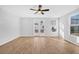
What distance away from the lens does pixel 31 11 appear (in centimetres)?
338

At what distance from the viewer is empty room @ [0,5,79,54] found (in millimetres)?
3301

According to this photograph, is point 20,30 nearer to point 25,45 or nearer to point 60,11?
point 25,45

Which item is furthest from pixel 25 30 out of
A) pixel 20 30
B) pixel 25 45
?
pixel 25 45

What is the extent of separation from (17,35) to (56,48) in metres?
1.19

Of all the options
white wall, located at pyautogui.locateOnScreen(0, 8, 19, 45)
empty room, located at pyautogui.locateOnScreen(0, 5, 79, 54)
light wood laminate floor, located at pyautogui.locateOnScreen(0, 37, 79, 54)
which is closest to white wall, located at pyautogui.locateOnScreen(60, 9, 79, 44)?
empty room, located at pyautogui.locateOnScreen(0, 5, 79, 54)

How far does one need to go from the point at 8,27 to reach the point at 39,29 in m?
0.92

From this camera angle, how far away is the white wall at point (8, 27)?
11.5 ft

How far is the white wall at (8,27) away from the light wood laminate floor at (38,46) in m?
0.18

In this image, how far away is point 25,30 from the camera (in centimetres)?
388

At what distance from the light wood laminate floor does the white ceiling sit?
693 millimetres

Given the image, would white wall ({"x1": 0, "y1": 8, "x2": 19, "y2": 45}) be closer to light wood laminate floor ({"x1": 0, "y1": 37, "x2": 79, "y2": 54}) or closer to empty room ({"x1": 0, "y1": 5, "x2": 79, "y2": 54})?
empty room ({"x1": 0, "y1": 5, "x2": 79, "y2": 54})

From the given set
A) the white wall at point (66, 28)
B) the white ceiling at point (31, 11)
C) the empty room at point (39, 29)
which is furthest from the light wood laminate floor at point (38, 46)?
the white ceiling at point (31, 11)

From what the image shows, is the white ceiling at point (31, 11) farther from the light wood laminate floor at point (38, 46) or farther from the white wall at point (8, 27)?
the light wood laminate floor at point (38, 46)

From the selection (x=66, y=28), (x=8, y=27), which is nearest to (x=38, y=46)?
(x=66, y=28)
